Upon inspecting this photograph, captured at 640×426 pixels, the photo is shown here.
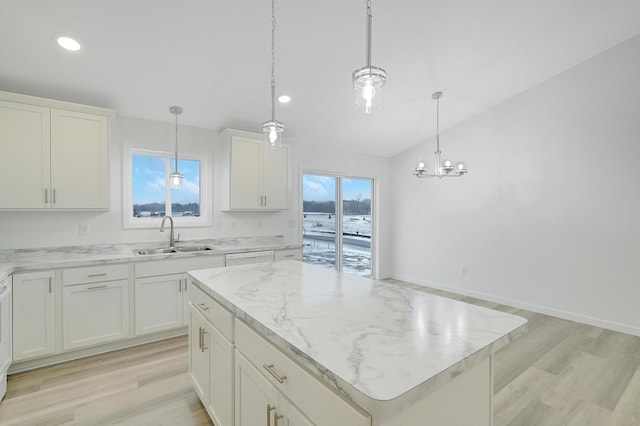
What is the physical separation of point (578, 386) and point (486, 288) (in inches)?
90.2

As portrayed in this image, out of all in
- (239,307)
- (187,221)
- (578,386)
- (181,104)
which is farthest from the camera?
(187,221)

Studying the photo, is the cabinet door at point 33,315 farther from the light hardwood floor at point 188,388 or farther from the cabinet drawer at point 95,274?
the light hardwood floor at point 188,388

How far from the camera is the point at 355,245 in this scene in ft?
18.7

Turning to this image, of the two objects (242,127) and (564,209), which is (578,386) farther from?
(242,127)

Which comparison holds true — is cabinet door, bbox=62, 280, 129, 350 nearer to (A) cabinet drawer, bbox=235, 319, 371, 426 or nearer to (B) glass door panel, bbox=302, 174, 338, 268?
(A) cabinet drawer, bbox=235, 319, 371, 426

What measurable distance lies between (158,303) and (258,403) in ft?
7.40

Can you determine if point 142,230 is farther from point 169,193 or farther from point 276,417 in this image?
point 276,417

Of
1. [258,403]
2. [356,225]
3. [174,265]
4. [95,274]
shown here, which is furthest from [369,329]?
[356,225]

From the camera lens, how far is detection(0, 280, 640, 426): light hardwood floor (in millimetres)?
2008

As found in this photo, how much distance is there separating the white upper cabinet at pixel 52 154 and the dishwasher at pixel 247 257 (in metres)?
1.31

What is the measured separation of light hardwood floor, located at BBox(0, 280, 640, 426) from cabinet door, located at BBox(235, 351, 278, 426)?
75cm

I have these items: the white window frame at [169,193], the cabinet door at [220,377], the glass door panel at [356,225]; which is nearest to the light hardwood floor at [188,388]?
the cabinet door at [220,377]

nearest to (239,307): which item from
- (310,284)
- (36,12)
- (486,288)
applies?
(310,284)

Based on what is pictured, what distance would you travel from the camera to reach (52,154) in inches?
107
